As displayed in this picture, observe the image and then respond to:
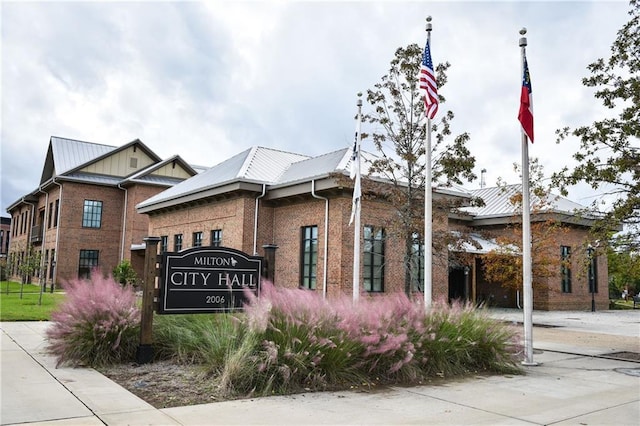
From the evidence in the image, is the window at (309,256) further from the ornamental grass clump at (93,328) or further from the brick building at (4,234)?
the brick building at (4,234)

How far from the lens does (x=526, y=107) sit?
11.1 meters

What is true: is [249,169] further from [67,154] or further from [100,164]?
[67,154]

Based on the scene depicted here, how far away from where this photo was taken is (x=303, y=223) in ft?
71.7

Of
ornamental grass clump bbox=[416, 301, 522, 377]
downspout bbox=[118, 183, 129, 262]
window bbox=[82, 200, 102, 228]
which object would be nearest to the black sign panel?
ornamental grass clump bbox=[416, 301, 522, 377]

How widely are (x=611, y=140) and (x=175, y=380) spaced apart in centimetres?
1025

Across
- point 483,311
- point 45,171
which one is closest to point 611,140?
Answer: point 483,311

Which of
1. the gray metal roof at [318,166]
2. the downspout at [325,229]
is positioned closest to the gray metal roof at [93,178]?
the gray metal roof at [318,166]

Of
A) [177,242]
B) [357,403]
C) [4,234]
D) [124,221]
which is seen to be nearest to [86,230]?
[124,221]

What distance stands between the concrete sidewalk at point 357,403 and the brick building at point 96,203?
28.6m

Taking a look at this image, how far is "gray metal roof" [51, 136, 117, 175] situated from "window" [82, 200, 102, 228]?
9.12ft

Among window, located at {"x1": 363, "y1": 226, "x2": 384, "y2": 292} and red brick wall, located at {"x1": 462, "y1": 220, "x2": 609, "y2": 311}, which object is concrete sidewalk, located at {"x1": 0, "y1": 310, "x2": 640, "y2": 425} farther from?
red brick wall, located at {"x1": 462, "y1": 220, "x2": 609, "y2": 311}

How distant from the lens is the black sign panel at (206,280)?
9.41 meters

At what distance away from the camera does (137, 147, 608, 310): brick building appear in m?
19.9

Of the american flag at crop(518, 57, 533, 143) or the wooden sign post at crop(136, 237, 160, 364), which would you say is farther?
the american flag at crop(518, 57, 533, 143)
